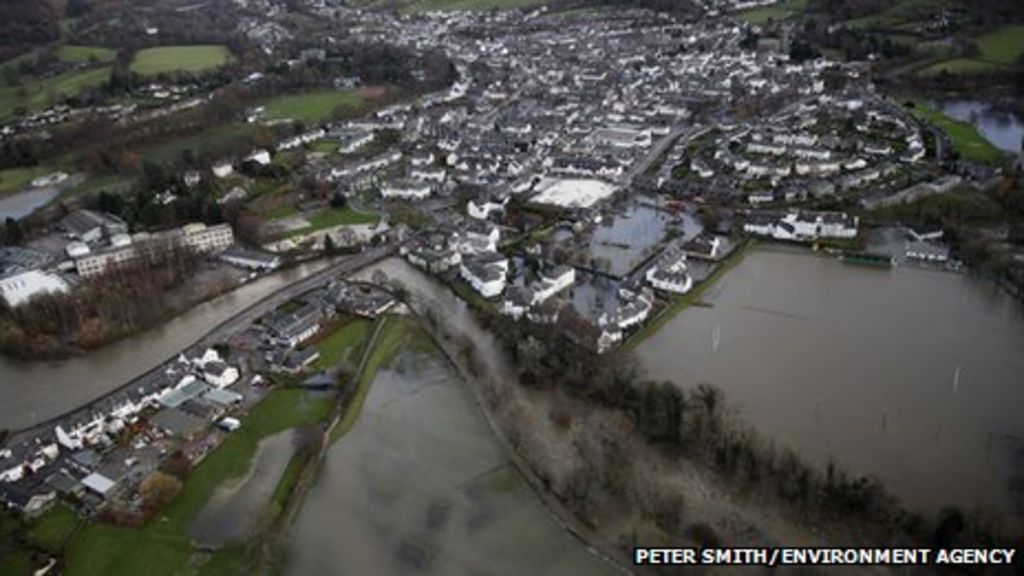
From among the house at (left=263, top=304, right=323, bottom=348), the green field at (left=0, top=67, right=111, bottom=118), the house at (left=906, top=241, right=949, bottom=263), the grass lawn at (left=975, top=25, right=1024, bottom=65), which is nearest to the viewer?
the house at (left=263, top=304, right=323, bottom=348)

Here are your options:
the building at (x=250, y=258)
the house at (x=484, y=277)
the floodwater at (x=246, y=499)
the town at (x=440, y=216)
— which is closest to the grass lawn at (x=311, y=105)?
the town at (x=440, y=216)

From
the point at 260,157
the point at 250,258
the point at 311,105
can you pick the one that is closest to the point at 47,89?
the point at 311,105

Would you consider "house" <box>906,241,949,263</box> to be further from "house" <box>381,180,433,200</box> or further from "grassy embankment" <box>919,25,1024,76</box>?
"grassy embankment" <box>919,25,1024,76</box>

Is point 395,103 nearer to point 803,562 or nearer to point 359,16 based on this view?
point 359,16

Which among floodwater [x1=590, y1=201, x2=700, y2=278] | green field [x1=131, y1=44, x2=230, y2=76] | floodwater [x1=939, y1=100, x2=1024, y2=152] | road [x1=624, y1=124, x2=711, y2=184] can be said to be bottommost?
floodwater [x1=939, y1=100, x2=1024, y2=152]

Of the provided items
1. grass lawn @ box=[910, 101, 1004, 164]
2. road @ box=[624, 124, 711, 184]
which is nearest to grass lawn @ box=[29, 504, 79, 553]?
road @ box=[624, 124, 711, 184]

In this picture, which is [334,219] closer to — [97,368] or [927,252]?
[97,368]

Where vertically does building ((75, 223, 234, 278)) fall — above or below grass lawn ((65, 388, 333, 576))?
above

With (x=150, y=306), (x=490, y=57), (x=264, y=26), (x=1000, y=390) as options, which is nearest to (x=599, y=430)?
(x=1000, y=390)
